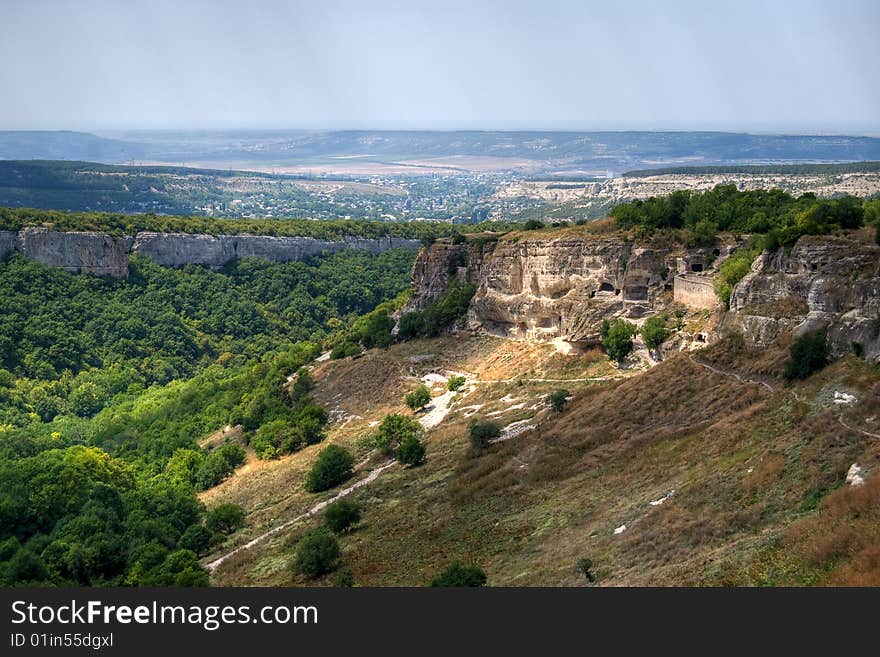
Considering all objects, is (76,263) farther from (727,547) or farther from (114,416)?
(727,547)

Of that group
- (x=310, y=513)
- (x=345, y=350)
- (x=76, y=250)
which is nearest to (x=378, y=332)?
(x=345, y=350)

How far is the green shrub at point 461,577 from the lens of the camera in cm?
2345

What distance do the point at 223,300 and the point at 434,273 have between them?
34.0 metres

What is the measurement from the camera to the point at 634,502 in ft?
88.5

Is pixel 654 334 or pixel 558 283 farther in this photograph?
pixel 558 283

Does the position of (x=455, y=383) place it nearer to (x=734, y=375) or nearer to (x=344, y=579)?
(x=734, y=375)

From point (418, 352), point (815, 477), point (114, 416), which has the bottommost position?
point (114, 416)

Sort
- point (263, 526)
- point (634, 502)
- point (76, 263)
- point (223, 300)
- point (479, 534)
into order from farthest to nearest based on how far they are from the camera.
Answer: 1. point (223, 300)
2. point (76, 263)
3. point (263, 526)
4. point (479, 534)
5. point (634, 502)

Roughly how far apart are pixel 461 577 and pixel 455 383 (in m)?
26.2

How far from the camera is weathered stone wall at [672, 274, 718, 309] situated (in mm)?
44031

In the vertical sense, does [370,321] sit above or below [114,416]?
above

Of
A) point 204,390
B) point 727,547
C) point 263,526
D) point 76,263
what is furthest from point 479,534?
point 76,263

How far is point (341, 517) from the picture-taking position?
33562 mm

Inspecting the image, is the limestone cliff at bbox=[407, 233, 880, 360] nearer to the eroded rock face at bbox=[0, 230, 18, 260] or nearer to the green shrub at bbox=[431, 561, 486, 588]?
the green shrub at bbox=[431, 561, 486, 588]
